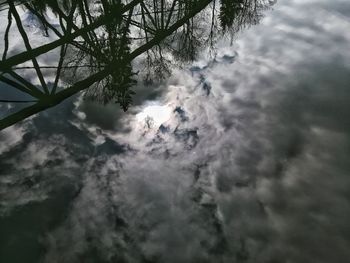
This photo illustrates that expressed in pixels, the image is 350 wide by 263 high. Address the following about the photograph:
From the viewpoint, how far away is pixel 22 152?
6266 mm

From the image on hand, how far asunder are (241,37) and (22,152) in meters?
6.64

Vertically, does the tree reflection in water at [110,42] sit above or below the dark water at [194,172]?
above

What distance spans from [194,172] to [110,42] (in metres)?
4.35

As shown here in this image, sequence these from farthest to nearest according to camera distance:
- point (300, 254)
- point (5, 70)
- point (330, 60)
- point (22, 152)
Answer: point (330, 60) < point (22, 152) < point (5, 70) < point (300, 254)

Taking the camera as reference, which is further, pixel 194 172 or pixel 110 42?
pixel 110 42

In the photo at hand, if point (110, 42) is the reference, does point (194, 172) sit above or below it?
below

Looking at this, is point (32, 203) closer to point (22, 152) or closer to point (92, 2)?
point (22, 152)

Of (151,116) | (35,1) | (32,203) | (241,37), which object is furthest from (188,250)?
(35,1)

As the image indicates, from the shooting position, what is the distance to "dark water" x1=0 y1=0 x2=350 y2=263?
4875mm

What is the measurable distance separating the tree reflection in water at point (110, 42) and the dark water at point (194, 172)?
643 millimetres

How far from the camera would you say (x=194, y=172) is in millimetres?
5938

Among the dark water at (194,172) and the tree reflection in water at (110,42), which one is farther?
the tree reflection in water at (110,42)

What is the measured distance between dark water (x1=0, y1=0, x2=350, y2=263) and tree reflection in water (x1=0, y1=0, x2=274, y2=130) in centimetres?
64

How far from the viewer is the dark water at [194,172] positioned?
488 cm
